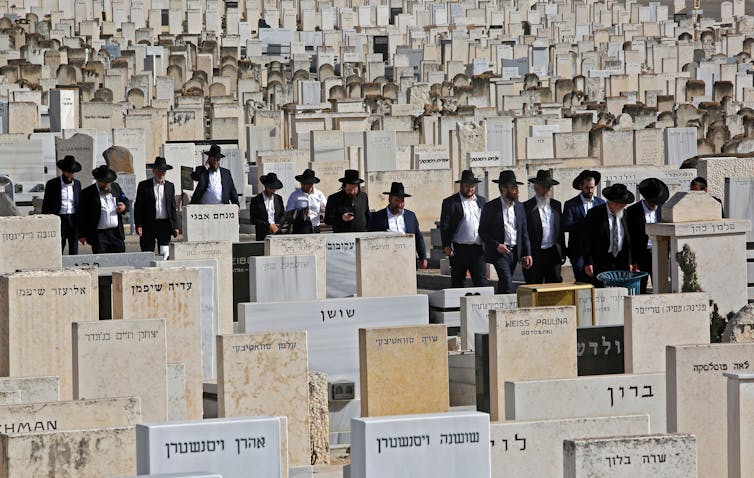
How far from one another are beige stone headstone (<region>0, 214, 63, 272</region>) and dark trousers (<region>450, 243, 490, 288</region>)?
340 cm

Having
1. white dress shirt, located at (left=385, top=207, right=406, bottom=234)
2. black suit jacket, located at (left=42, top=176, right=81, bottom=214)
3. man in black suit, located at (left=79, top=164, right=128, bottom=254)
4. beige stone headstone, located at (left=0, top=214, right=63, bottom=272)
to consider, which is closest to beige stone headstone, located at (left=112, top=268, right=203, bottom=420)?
beige stone headstone, located at (left=0, top=214, right=63, bottom=272)

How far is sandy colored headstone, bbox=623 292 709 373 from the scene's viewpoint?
10570mm

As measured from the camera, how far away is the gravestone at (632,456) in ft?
24.4

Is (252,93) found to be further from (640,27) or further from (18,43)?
(640,27)

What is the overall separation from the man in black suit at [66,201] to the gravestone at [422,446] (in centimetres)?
786

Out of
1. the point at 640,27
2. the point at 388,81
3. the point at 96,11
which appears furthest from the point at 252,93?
the point at 640,27

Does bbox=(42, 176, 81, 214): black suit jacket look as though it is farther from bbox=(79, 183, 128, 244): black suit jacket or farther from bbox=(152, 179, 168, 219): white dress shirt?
bbox=(152, 179, 168, 219): white dress shirt

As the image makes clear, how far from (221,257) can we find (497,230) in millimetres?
2262

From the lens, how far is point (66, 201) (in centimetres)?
1517

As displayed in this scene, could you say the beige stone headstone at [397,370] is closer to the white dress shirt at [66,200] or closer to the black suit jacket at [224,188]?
the white dress shirt at [66,200]

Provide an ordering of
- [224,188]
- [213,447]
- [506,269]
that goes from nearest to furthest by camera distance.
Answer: [213,447]
[506,269]
[224,188]

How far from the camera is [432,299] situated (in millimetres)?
13148

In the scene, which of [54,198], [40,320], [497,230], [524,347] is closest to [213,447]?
[524,347]

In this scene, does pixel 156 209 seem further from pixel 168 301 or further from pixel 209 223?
pixel 168 301
